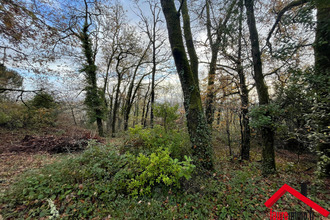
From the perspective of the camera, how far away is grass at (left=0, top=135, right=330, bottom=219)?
2395 millimetres

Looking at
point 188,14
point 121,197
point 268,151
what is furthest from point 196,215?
point 188,14

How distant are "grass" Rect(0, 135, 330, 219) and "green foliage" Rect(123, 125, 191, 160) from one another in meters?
0.63

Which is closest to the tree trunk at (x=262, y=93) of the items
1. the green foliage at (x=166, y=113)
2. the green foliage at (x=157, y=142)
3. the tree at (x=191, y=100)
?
the tree at (x=191, y=100)

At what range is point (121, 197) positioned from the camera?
2.71 metres

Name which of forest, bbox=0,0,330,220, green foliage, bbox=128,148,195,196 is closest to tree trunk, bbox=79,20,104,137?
forest, bbox=0,0,330,220

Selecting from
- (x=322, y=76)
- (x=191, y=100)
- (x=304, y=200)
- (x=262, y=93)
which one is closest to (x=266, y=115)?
(x=262, y=93)

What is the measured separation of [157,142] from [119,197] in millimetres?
1617

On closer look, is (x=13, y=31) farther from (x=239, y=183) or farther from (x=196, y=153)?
(x=239, y=183)

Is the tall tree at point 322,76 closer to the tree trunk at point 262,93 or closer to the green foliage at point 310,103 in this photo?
the green foliage at point 310,103

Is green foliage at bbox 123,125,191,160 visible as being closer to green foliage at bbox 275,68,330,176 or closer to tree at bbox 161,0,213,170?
tree at bbox 161,0,213,170

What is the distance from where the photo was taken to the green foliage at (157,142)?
3.76 m

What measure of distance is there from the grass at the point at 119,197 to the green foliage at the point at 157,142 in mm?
634

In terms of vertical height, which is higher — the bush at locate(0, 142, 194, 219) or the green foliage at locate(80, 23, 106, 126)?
the green foliage at locate(80, 23, 106, 126)

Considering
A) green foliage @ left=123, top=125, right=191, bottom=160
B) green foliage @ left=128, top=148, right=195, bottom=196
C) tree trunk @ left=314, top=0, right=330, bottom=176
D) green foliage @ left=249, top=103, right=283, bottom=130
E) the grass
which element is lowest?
the grass
